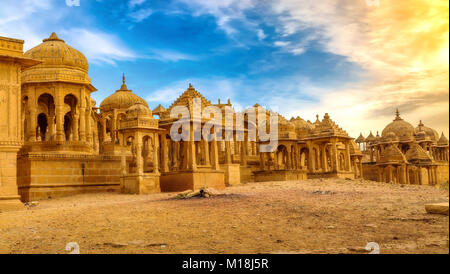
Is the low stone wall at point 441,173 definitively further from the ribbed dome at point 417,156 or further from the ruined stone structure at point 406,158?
the ribbed dome at point 417,156

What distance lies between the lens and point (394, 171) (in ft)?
165

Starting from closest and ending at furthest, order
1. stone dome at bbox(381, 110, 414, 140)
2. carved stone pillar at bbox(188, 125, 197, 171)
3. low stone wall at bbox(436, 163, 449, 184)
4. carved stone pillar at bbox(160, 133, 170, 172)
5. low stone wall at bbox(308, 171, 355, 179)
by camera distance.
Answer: carved stone pillar at bbox(188, 125, 197, 171), carved stone pillar at bbox(160, 133, 170, 172), low stone wall at bbox(308, 171, 355, 179), low stone wall at bbox(436, 163, 449, 184), stone dome at bbox(381, 110, 414, 140)

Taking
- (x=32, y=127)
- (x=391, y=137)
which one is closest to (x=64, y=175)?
(x=32, y=127)

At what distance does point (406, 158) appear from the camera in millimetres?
56812

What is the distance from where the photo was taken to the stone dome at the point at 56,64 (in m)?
27.4

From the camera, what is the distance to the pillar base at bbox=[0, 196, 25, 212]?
16.9 meters

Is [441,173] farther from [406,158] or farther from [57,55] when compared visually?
[57,55]

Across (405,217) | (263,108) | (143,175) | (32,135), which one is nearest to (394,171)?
(263,108)

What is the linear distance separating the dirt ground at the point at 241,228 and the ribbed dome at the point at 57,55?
1632cm

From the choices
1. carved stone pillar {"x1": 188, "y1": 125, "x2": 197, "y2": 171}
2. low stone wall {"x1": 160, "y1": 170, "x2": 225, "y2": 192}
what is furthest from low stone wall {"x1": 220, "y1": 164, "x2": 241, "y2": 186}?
carved stone pillar {"x1": 188, "y1": 125, "x2": 197, "y2": 171}

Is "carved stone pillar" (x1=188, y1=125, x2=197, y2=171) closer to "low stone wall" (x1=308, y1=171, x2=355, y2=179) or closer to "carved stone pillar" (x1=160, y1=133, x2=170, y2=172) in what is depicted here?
"carved stone pillar" (x1=160, y1=133, x2=170, y2=172)

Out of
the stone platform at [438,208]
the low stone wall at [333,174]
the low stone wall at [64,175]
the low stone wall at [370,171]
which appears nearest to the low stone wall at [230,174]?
the low stone wall at [64,175]

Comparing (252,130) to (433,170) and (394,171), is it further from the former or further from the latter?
(433,170)

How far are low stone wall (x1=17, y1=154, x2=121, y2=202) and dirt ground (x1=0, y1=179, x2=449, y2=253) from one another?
375 inches
